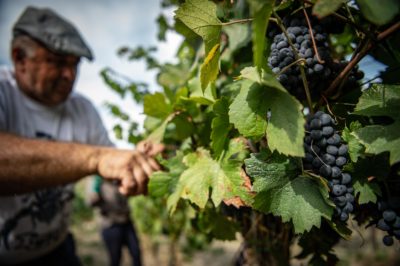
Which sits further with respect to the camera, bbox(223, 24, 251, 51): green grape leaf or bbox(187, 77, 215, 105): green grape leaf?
bbox(223, 24, 251, 51): green grape leaf

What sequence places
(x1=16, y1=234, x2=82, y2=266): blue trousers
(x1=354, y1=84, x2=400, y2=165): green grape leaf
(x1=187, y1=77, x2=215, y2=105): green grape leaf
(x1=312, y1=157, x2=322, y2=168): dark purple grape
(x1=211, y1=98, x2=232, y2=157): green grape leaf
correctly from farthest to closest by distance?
(x1=16, y1=234, x2=82, y2=266): blue trousers, (x1=187, y1=77, x2=215, y2=105): green grape leaf, (x1=211, y1=98, x2=232, y2=157): green grape leaf, (x1=312, y1=157, x2=322, y2=168): dark purple grape, (x1=354, y1=84, x2=400, y2=165): green grape leaf

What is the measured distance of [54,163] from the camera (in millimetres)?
1403

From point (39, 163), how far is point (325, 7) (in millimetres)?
1389

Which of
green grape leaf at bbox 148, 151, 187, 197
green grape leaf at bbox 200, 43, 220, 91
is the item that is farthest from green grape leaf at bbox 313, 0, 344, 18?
green grape leaf at bbox 148, 151, 187, 197

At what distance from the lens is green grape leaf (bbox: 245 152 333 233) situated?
2.27ft

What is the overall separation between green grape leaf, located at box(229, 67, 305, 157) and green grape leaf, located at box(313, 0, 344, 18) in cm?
14

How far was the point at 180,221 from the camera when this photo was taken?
399 cm

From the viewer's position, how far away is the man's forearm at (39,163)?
4.45 ft

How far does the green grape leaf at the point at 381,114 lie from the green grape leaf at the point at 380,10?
0.22 metres

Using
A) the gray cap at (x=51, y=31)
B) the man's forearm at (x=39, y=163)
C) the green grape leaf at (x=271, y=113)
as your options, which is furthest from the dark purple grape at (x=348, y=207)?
the gray cap at (x=51, y=31)

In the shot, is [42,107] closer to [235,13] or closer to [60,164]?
[60,164]

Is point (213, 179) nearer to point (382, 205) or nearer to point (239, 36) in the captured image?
point (382, 205)

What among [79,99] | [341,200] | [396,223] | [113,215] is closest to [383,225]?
[396,223]

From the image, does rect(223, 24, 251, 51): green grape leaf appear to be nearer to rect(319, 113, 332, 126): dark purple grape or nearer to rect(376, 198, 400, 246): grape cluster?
rect(319, 113, 332, 126): dark purple grape
